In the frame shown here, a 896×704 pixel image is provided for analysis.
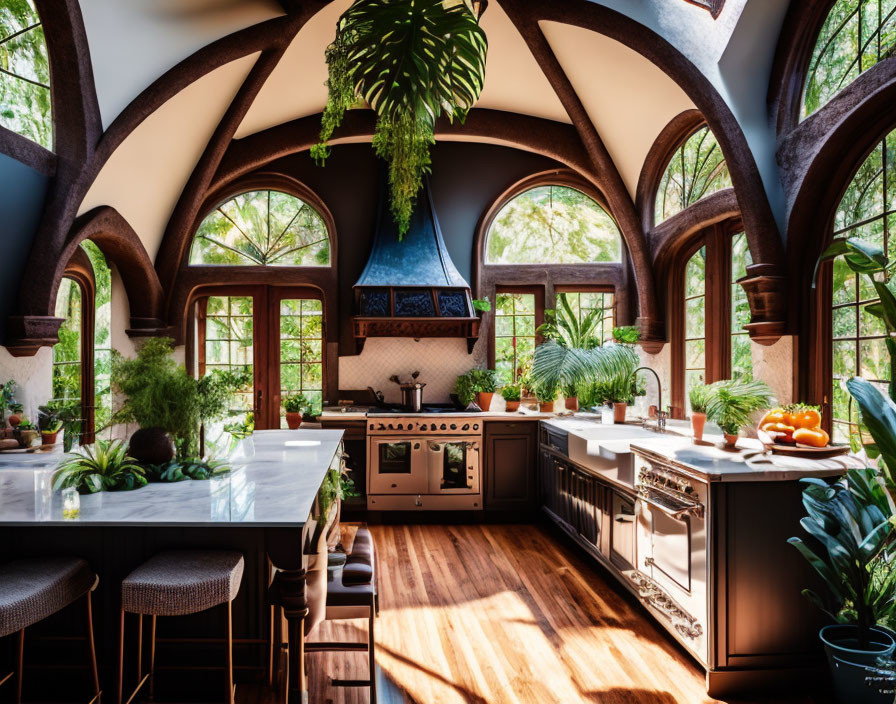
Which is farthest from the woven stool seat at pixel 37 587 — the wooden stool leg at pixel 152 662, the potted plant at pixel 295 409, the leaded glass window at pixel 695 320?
the leaded glass window at pixel 695 320

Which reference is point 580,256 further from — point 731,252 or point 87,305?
point 87,305

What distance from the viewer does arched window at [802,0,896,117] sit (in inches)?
122

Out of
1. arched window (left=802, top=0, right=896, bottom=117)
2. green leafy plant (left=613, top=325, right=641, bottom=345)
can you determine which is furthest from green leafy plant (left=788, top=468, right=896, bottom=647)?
green leafy plant (left=613, top=325, right=641, bottom=345)

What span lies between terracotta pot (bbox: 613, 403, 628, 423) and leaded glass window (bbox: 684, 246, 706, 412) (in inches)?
24.8

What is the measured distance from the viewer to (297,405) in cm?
633

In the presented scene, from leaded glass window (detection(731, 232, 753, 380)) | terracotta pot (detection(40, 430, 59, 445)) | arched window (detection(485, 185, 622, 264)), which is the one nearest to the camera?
terracotta pot (detection(40, 430, 59, 445))

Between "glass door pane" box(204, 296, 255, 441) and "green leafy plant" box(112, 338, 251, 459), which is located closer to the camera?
"green leafy plant" box(112, 338, 251, 459)

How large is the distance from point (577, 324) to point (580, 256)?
92 centimetres

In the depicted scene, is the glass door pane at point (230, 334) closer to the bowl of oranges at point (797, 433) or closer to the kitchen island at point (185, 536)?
the kitchen island at point (185, 536)

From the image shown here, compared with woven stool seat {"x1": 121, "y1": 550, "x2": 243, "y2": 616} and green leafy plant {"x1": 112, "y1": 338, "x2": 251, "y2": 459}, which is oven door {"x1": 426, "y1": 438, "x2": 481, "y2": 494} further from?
woven stool seat {"x1": 121, "y1": 550, "x2": 243, "y2": 616}

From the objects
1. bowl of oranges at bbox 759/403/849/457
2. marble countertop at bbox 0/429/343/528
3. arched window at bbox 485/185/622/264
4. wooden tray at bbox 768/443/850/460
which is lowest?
marble countertop at bbox 0/429/343/528

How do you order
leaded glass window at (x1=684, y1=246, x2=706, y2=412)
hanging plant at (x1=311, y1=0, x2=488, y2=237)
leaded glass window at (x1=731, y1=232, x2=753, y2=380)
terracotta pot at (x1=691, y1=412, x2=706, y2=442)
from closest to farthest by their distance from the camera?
1. hanging plant at (x1=311, y1=0, x2=488, y2=237)
2. terracotta pot at (x1=691, y1=412, x2=706, y2=442)
3. leaded glass window at (x1=731, y1=232, x2=753, y2=380)
4. leaded glass window at (x1=684, y1=246, x2=706, y2=412)

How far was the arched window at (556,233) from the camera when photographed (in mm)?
6793

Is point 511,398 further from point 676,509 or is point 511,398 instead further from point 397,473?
point 676,509
